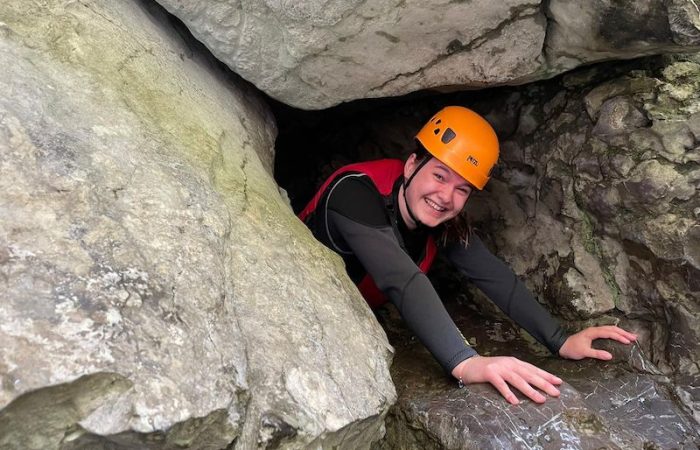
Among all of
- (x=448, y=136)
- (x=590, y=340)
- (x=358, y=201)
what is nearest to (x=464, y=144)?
(x=448, y=136)

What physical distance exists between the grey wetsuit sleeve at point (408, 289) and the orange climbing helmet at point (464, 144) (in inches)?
20.0

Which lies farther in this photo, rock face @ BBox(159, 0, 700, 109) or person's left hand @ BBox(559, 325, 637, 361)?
person's left hand @ BBox(559, 325, 637, 361)

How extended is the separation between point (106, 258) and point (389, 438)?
1.37 m

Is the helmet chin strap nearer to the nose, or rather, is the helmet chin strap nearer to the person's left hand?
the nose

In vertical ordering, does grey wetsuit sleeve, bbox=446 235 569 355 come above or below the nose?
below

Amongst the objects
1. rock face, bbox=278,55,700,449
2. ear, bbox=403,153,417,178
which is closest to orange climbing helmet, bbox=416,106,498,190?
ear, bbox=403,153,417,178

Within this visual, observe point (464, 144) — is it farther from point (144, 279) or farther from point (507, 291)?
point (144, 279)

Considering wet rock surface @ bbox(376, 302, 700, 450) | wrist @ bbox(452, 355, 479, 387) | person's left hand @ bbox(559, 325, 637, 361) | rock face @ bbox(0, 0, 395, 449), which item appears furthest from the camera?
person's left hand @ bbox(559, 325, 637, 361)

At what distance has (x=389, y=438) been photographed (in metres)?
2.33

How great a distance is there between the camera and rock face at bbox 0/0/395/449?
1302mm

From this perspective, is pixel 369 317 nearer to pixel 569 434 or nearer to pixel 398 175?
pixel 569 434

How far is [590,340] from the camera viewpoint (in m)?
2.77

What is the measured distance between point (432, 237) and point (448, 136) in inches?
23.9

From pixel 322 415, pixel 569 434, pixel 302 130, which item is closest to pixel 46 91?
pixel 322 415
